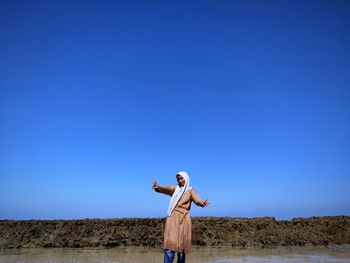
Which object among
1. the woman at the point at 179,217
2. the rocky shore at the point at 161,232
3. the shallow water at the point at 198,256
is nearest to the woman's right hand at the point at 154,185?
the woman at the point at 179,217

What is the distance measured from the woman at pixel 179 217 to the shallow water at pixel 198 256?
4678 mm

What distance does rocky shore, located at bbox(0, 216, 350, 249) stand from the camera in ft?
51.0

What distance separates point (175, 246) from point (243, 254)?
7251 mm

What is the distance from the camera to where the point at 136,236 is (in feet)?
52.7

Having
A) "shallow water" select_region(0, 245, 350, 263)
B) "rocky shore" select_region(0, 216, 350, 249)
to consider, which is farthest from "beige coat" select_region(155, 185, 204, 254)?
"rocky shore" select_region(0, 216, 350, 249)

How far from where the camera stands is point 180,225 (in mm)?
6754

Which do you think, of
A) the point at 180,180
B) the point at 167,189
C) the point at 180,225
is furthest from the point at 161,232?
the point at 180,225

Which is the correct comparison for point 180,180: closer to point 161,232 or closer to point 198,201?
point 198,201

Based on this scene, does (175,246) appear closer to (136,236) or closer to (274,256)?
(274,256)

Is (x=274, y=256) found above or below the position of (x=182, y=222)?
below

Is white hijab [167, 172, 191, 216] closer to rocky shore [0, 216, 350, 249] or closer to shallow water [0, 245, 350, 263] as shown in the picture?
shallow water [0, 245, 350, 263]

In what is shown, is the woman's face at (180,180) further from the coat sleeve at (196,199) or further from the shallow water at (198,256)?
the shallow water at (198,256)

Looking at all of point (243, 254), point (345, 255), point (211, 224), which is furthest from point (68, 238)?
point (345, 255)

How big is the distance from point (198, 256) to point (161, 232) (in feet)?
12.3
